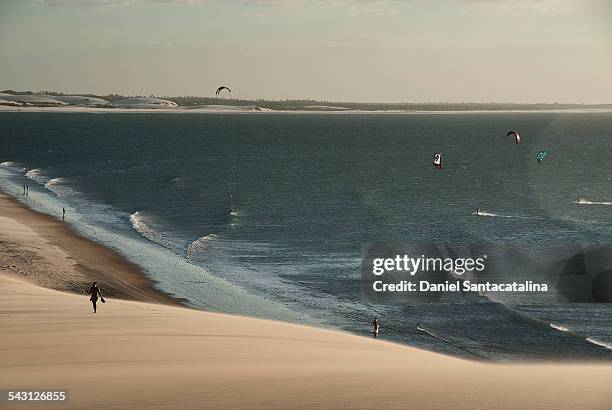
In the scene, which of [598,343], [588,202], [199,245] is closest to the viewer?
[598,343]

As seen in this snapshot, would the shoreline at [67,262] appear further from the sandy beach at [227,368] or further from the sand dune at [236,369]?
the sand dune at [236,369]

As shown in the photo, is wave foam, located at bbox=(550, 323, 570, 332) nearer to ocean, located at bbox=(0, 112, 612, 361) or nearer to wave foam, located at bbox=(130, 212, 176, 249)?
ocean, located at bbox=(0, 112, 612, 361)

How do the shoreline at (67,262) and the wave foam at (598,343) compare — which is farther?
the shoreline at (67,262)

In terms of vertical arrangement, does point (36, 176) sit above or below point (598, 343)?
above

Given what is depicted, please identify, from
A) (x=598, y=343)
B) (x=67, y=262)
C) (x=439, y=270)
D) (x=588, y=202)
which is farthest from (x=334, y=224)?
(x=598, y=343)

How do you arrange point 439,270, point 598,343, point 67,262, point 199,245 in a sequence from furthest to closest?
point 199,245
point 439,270
point 67,262
point 598,343

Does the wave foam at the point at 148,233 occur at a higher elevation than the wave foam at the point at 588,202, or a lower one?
lower

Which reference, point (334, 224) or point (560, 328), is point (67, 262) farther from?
point (560, 328)

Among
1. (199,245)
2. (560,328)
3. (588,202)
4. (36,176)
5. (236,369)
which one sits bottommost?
(236,369)

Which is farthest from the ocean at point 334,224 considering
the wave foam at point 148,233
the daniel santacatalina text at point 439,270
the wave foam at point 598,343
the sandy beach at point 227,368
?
the sandy beach at point 227,368
